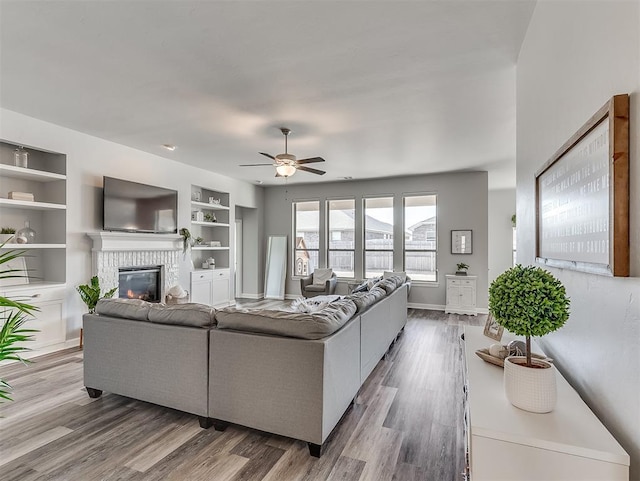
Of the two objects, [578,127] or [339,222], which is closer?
[578,127]

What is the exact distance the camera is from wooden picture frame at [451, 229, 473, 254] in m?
6.78

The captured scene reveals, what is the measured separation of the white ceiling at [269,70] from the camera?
215 cm

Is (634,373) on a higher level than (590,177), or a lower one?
lower

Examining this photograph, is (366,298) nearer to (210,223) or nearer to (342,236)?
(210,223)

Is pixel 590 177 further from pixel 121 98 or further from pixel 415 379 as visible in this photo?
pixel 121 98

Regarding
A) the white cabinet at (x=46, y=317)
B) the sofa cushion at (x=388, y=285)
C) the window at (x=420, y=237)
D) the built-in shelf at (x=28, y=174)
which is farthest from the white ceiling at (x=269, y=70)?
Result: the window at (x=420, y=237)

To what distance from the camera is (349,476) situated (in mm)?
1900

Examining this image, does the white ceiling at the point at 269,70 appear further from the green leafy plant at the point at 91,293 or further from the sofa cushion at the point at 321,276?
the sofa cushion at the point at 321,276

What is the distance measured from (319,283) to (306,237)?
1455 millimetres

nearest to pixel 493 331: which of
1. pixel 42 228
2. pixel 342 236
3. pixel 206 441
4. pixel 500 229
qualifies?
pixel 206 441

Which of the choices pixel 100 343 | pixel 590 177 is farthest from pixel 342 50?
pixel 100 343

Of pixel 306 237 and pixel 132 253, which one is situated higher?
pixel 306 237

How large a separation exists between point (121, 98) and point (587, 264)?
4082mm

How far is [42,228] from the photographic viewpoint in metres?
4.41
